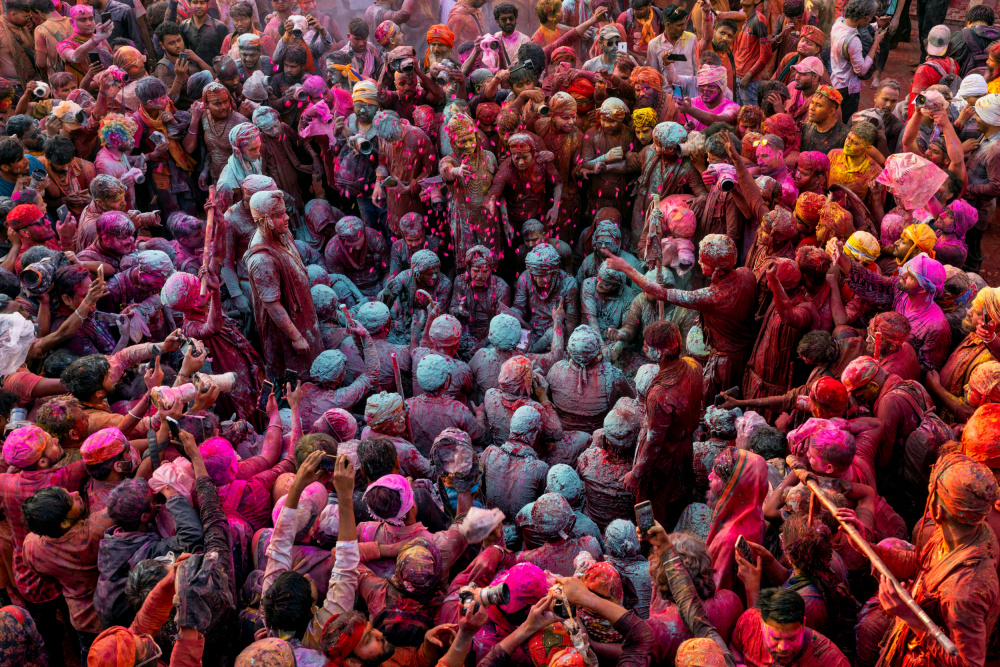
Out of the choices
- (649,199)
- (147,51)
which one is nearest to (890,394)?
(649,199)

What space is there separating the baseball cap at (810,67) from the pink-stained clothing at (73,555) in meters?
7.89

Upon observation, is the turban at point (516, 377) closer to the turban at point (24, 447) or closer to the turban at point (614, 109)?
the turban at point (24, 447)

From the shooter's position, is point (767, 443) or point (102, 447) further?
point (767, 443)

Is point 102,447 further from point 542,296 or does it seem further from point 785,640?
point 542,296

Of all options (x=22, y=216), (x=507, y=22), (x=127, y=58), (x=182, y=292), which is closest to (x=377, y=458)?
(x=182, y=292)

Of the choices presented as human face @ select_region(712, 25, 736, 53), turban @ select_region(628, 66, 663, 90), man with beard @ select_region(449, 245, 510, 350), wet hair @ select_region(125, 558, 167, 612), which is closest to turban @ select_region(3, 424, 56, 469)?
wet hair @ select_region(125, 558, 167, 612)

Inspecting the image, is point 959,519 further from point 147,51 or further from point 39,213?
point 147,51

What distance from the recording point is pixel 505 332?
281 inches

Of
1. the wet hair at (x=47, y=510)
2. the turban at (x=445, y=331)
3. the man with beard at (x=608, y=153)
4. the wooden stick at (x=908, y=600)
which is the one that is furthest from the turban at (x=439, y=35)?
the wooden stick at (x=908, y=600)

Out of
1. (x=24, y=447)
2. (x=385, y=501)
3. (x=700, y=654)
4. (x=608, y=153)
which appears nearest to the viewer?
(x=700, y=654)

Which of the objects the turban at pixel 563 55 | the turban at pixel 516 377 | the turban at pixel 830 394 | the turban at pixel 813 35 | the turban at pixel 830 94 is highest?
the turban at pixel 813 35

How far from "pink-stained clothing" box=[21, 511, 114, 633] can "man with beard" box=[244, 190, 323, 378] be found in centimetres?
261

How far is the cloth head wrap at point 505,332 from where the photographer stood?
714 cm

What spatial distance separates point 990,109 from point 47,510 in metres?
8.86
